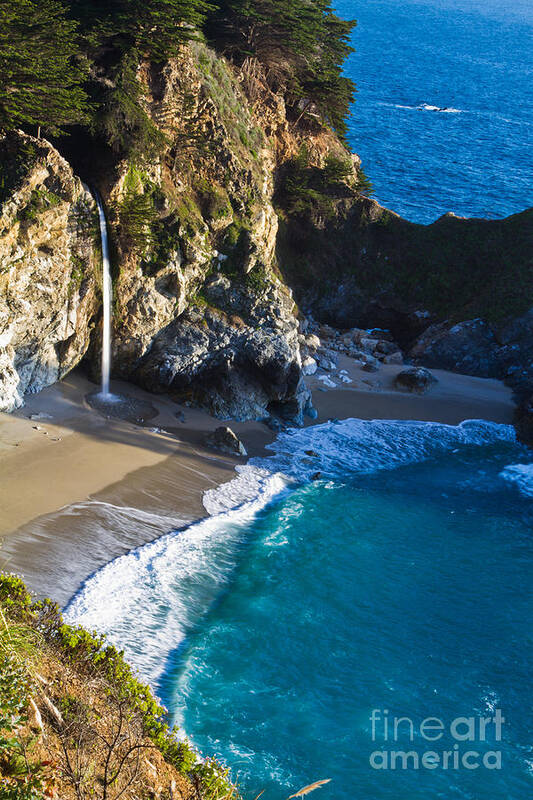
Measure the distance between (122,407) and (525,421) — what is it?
16443mm

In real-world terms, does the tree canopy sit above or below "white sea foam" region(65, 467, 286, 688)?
above

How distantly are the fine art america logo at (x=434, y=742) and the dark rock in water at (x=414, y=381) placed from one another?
17239mm

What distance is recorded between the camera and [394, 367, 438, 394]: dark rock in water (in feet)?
96.6

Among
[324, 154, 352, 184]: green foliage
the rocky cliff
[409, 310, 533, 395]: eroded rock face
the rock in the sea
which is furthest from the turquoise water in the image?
[324, 154, 352, 184]: green foliage

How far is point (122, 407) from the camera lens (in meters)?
23.3

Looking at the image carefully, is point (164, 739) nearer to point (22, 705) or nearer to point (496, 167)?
point (22, 705)

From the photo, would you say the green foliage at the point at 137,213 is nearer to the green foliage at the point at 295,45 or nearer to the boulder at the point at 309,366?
the boulder at the point at 309,366

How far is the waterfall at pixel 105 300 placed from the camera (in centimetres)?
2271

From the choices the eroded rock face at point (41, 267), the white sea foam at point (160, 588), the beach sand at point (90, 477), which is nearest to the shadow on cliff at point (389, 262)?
the beach sand at point (90, 477)

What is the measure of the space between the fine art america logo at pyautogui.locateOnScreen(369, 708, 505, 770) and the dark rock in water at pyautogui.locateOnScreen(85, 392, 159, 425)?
12.9 m

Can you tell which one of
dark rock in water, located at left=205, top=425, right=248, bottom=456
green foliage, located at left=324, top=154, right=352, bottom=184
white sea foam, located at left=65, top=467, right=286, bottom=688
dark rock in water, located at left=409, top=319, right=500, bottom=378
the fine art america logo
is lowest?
the fine art america logo

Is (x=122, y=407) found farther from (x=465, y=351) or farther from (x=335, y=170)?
(x=335, y=170)

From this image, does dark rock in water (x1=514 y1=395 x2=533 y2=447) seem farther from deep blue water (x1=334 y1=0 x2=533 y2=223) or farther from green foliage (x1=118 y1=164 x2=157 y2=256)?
deep blue water (x1=334 y1=0 x2=533 y2=223)

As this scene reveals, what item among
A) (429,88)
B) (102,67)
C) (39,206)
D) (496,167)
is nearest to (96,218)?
(39,206)
